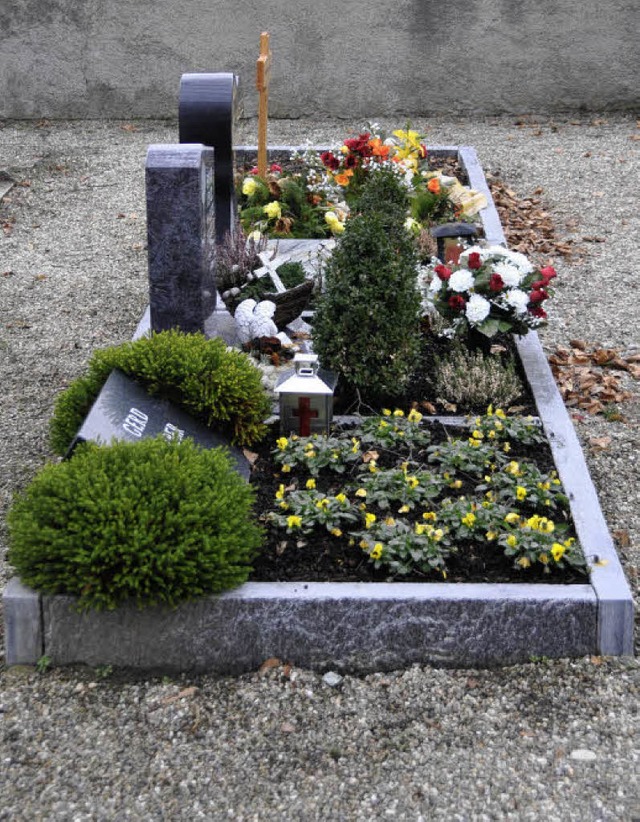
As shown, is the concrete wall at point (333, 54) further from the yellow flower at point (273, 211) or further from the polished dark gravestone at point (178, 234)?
the polished dark gravestone at point (178, 234)

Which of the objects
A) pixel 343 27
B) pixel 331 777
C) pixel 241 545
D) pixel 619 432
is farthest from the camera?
pixel 343 27

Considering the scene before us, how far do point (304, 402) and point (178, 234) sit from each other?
100 cm

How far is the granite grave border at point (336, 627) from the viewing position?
11.2 ft

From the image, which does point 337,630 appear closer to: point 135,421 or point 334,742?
point 334,742

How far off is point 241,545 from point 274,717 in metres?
0.58

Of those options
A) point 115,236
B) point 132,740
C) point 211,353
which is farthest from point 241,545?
point 115,236

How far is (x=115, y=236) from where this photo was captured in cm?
805

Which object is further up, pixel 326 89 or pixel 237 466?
pixel 326 89

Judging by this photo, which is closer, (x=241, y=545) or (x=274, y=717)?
(x=274, y=717)

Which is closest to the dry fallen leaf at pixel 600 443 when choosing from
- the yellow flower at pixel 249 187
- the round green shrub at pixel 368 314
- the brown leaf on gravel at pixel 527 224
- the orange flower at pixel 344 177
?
the round green shrub at pixel 368 314

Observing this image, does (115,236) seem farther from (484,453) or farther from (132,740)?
(132,740)

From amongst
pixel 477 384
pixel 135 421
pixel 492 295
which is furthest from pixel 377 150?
pixel 135 421

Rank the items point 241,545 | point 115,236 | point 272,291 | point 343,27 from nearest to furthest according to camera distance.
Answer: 1. point 241,545
2. point 272,291
3. point 115,236
4. point 343,27

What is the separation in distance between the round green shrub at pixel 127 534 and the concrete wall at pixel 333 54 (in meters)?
8.46
